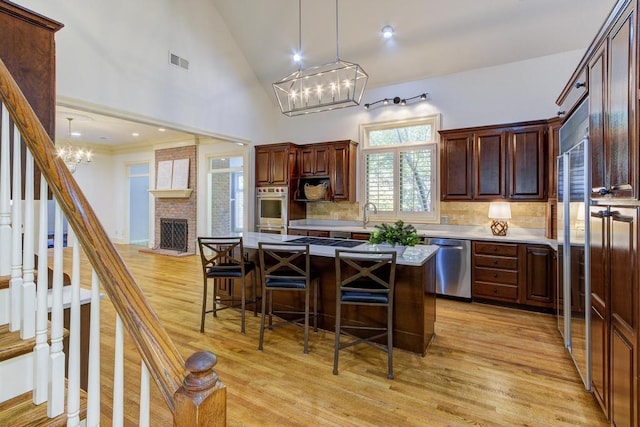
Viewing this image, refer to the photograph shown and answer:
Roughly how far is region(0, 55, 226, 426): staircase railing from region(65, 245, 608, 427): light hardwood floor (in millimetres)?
1321

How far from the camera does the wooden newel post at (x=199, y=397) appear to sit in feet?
2.39

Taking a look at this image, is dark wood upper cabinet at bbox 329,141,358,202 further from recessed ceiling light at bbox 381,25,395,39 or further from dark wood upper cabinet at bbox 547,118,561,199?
dark wood upper cabinet at bbox 547,118,561,199

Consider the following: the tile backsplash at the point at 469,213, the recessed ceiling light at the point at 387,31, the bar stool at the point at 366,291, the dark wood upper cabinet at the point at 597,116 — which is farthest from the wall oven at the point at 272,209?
the dark wood upper cabinet at the point at 597,116

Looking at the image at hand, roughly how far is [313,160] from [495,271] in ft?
11.2

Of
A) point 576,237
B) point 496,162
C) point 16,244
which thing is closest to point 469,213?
point 496,162

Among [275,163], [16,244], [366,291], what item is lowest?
[366,291]

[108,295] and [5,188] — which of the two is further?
[5,188]

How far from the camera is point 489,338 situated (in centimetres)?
320

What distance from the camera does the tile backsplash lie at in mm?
4438

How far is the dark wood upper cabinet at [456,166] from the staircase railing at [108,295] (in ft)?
14.9

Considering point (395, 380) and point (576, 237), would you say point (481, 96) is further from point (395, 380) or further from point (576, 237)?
point (395, 380)

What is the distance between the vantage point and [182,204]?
7.87 metres

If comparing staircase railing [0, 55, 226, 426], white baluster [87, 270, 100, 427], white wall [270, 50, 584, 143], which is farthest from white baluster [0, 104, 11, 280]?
white wall [270, 50, 584, 143]

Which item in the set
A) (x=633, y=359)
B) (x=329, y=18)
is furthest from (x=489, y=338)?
Result: (x=329, y=18)
